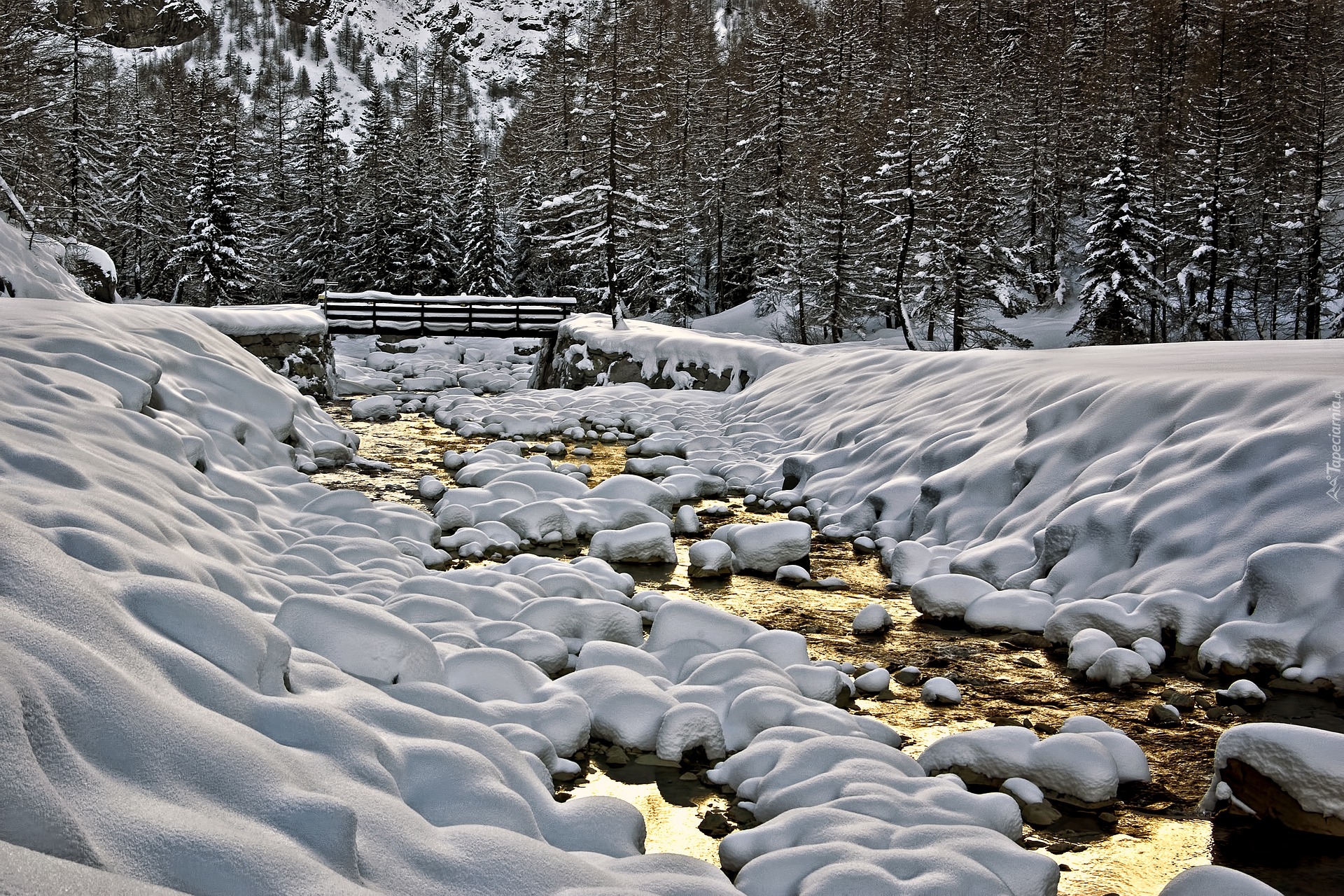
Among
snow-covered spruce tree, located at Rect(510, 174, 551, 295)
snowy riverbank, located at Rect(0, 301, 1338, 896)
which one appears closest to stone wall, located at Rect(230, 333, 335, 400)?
snowy riverbank, located at Rect(0, 301, 1338, 896)

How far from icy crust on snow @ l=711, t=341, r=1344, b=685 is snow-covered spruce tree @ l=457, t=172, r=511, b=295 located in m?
27.8

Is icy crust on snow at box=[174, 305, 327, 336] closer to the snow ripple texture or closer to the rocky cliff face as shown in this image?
the snow ripple texture

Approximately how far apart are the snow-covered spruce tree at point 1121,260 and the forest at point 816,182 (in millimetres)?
90

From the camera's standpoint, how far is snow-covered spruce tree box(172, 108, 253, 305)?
30.7 m

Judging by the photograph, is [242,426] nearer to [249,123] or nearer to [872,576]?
[872,576]

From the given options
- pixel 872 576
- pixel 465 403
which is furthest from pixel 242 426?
pixel 465 403

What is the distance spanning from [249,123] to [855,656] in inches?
3333

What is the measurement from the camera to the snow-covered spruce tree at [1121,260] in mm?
27375

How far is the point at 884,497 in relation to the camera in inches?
324

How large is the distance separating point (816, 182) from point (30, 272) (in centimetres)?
2618

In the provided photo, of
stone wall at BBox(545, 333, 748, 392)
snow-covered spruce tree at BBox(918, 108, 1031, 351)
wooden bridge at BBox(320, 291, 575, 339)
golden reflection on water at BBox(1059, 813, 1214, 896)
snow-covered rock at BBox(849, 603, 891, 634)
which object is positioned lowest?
golden reflection on water at BBox(1059, 813, 1214, 896)

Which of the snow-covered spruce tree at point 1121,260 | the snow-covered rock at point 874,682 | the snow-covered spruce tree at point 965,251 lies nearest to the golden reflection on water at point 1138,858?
the snow-covered rock at point 874,682

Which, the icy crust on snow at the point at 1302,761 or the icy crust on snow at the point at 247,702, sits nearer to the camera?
the icy crust on snow at the point at 247,702

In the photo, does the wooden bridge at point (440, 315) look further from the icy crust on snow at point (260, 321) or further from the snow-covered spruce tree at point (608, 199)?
the icy crust on snow at point (260, 321)
